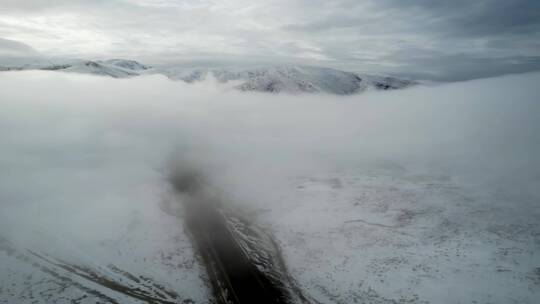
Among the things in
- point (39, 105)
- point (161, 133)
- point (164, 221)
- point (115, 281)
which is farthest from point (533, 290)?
point (39, 105)

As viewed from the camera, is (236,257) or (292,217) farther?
(292,217)

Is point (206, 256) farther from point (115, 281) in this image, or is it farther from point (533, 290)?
point (533, 290)

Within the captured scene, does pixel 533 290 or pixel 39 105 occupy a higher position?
pixel 39 105

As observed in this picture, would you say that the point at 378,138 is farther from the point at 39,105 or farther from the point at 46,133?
the point at 39,105

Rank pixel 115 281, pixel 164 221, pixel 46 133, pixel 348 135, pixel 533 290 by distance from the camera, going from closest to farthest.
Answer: pixel 533 290
pixel 115 281
pixel 164 221
pixel 46 133
pixel 348 135

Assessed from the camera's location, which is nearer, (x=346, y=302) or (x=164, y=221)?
(x=346, y=302)

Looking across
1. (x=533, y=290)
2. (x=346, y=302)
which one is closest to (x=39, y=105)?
(x=346, y=302)

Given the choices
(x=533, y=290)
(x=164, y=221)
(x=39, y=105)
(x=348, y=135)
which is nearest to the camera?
(x=533, y=290)
